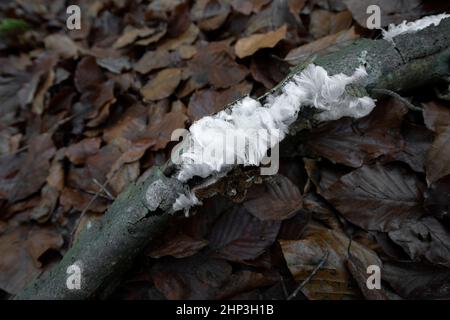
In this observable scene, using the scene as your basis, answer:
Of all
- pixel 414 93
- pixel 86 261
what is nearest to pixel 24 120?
pixel 86 261

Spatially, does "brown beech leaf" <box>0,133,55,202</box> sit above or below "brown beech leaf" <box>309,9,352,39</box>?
below

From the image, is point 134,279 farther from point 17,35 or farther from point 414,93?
point 17,35

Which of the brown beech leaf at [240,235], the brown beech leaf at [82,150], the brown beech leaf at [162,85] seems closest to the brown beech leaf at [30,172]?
the brown beech leaf at [82,150]

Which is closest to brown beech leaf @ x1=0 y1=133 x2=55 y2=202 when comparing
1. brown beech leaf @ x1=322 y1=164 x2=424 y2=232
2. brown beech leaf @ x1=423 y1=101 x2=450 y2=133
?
brown beech leaf @ x1=322 y1=164 x2=424 y2=232

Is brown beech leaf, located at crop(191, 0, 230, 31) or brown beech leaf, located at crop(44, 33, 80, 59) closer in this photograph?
brown beech leaf, located at crop(191, 0, 230, 31)

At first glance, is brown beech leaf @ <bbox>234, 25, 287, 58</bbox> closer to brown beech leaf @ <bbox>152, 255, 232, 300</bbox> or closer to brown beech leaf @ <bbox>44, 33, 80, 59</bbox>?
brown beech leaf @ <bbox>152, 255, 232, 300</bbox>

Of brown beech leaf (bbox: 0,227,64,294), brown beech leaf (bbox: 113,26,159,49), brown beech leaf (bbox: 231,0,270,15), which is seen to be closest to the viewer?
brown beech leaf (bbox: 0,227,64,294)
